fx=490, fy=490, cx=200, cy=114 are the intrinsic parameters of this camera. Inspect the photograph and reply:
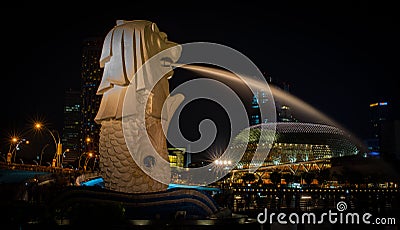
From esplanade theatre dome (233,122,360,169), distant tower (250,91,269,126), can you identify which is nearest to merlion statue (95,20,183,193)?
esplanade theatre dome (233,122,360,169)

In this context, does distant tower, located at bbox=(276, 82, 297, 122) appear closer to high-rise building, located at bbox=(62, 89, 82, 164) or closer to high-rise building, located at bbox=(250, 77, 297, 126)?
high-rise building, located at bbox=(250, 77, 297, 126)

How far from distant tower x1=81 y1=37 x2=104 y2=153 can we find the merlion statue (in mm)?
134906

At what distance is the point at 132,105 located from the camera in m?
21.5

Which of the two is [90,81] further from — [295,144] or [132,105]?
[132,105]

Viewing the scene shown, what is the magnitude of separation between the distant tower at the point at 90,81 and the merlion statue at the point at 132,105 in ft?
443

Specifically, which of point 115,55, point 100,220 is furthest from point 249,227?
point 115,55

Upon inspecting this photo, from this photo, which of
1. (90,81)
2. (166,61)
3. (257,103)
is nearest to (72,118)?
(90,81)

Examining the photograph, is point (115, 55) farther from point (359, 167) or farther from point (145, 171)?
point (359, 167)

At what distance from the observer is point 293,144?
10162 cm

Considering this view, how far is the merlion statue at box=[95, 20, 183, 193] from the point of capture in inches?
836

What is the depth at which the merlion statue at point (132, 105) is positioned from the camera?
21.2 metres

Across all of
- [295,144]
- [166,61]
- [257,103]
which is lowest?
[295,144]

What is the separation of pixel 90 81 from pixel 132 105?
148 m

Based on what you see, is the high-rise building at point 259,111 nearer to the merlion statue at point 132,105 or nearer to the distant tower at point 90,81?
the distant tower at point 90,81
